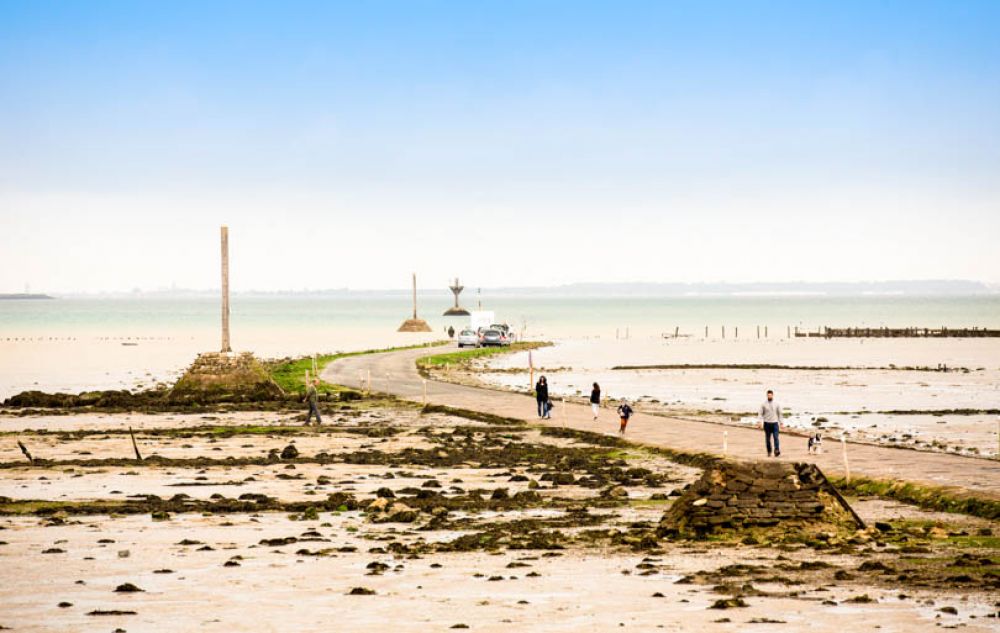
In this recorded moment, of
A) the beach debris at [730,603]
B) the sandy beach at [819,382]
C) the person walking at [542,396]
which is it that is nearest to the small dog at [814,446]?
the sandy beach at [819,382]

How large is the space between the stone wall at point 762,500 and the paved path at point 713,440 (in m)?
4.96

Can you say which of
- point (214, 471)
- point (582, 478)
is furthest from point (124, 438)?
point (582, 478)

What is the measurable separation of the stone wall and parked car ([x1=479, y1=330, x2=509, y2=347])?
86.0 metres

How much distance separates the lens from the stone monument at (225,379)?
2249 inches

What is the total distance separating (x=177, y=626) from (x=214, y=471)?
16.6m

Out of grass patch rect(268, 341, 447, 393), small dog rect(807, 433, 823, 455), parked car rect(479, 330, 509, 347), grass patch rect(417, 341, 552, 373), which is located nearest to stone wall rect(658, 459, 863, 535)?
small dog rect(807, 433, 823, 455)

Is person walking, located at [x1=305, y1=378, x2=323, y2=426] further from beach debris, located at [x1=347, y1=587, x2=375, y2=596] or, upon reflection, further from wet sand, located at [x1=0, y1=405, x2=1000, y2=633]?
beach debris, located at [x1=347, y1=587, x2=375, y2=596]

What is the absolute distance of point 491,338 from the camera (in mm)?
110312

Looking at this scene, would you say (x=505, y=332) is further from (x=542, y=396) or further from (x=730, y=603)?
(x=730, y=603)

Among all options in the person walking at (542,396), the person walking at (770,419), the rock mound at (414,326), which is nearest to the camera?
the person walking at (770,419)

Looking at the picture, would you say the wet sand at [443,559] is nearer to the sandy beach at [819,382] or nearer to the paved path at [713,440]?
the paved path at [713,440]

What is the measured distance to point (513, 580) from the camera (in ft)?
64.8

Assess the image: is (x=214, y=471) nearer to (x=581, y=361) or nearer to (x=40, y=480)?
(x=40, y=480)

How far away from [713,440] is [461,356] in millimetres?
56554
